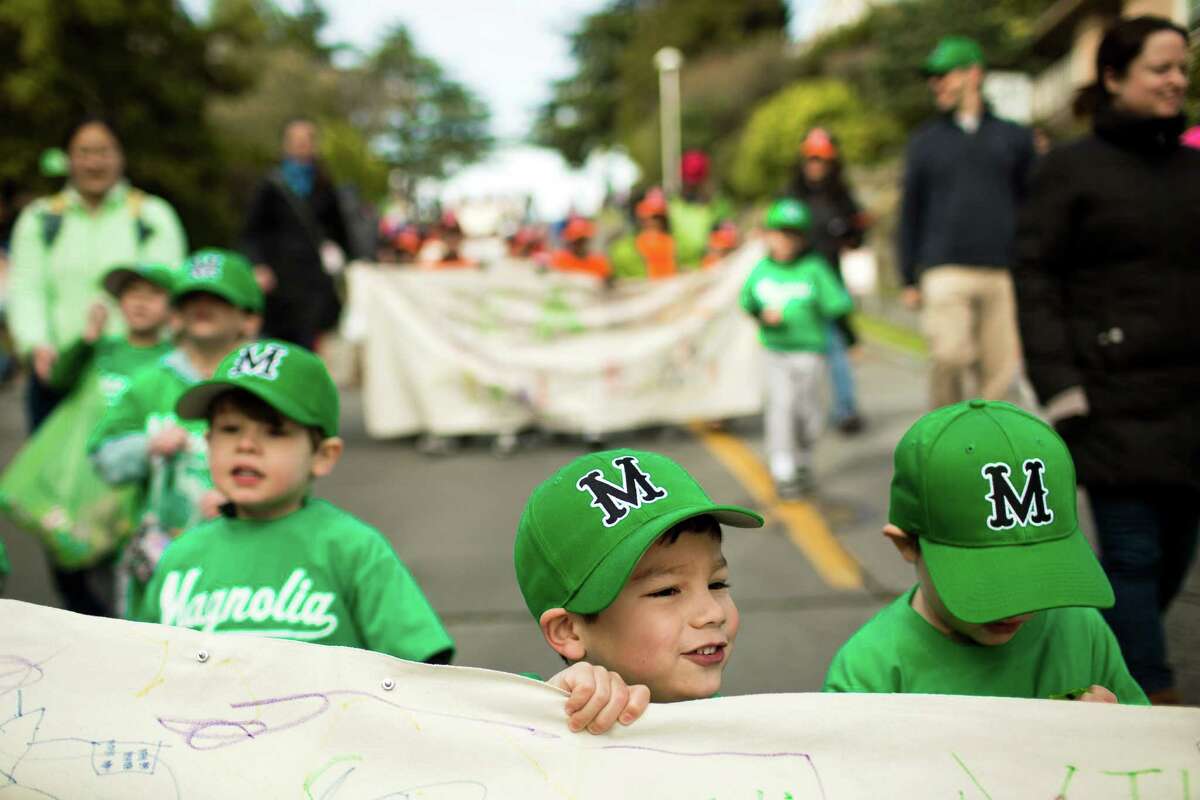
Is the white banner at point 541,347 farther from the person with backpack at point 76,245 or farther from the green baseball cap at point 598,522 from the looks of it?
the green baseball cap at point 598,522

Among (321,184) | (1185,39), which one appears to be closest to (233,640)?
(1185,39)

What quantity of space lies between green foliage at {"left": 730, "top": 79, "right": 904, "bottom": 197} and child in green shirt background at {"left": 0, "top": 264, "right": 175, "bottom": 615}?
27.5 m

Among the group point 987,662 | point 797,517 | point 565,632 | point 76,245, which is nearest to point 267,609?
point 565,632

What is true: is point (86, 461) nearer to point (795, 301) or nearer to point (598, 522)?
point (598, 522)

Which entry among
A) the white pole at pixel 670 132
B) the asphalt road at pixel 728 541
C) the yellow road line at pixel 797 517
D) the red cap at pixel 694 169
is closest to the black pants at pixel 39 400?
the asphalt road at pixel 728 541

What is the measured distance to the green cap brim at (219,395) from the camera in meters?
3.00

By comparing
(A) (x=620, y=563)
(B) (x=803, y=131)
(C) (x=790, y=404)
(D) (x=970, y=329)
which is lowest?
(C) (x=790, y=404)

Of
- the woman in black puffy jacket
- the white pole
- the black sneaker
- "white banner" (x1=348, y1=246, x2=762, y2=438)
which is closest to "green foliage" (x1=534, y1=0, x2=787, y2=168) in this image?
the white pole

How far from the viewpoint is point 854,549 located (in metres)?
6.17

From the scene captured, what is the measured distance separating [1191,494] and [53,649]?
275 centimetres

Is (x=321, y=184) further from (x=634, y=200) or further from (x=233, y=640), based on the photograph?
(x=634, y=200)

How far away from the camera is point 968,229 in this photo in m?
6.70

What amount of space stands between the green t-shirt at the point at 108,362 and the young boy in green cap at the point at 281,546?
1.77 metres

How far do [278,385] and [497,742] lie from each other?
134 centimetres
